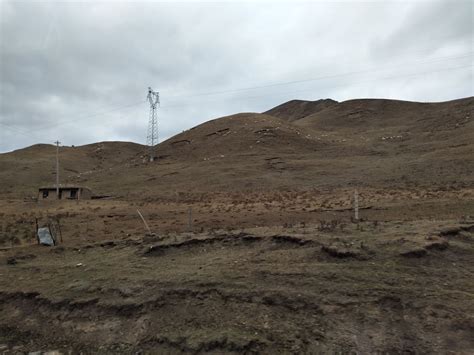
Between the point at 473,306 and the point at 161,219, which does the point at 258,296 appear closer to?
the point at 473,306

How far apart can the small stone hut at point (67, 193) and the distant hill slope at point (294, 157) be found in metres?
4.24

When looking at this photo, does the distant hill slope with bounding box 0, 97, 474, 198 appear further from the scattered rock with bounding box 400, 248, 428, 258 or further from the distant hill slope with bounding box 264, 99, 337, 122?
the distant hill slope with bounding box 264, 99, 337, 122

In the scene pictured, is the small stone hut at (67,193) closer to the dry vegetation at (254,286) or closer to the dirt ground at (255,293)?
the dry vegetation at (254,286)

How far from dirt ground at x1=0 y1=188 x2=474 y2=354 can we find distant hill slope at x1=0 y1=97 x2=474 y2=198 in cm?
2267

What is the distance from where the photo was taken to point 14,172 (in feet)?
243

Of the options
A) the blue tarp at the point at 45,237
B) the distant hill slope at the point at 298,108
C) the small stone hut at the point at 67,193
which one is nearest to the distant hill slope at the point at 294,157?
the small stone hut at the point at 67,193

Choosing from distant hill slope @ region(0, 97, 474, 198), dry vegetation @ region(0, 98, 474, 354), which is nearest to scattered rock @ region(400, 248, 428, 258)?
dry vegetation @ region(0, 98, 474, 354)

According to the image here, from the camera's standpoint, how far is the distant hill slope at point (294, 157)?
1576 inches

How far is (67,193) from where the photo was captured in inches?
1687

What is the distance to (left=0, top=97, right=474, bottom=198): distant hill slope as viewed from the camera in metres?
40.0

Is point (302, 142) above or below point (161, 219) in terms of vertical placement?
above

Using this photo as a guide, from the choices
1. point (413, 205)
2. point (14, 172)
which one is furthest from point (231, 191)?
point (14, 172)

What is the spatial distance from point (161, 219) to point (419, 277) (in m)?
18.3

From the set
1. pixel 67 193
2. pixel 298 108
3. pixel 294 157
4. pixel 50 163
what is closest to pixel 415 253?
pixel 67 193
